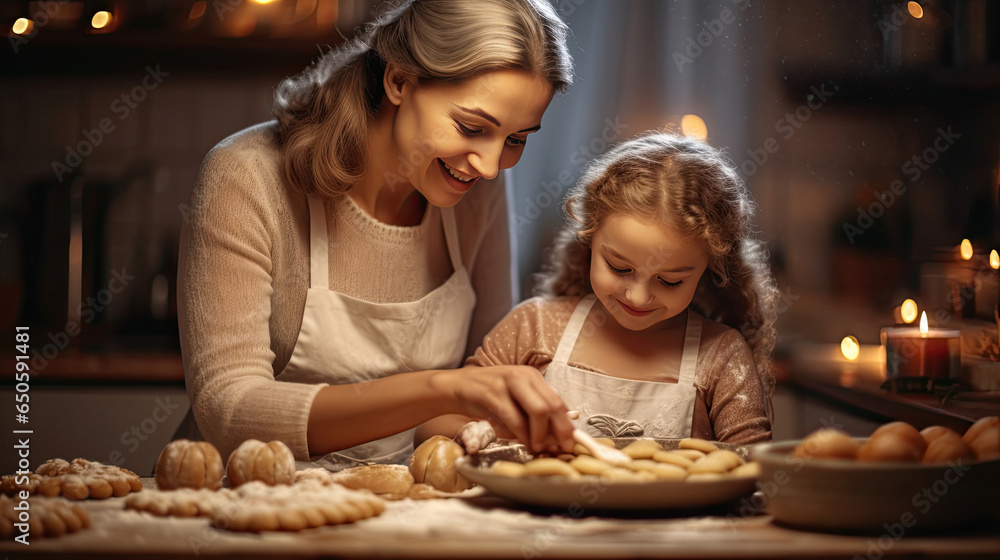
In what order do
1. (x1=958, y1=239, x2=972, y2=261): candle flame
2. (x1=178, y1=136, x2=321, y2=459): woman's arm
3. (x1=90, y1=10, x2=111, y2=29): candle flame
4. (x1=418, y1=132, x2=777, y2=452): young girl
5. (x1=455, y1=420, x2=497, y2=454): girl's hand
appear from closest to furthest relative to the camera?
(x1=455, y1=420, x2=497, y2=454): girl's hand, (x1=178, y1=136, x2=321, y2=459): woman's arm, (x1=418, y1=132, x2=777, y2=452): young girl, (x1=958, y1=239, x2=972, y2=261): candle flame, (x1=90, y1=10, x2=111, y2=29): candle flame

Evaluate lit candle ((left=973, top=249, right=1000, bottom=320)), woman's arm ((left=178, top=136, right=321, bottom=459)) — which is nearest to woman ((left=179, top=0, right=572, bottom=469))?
woman's arm ((left=178, top=136, right=321, bottom=459))

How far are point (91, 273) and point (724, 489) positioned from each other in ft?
7.42

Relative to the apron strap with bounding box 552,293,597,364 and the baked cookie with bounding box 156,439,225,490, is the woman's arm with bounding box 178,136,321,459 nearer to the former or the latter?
the baked cookie with bounding box 156,439,225,490

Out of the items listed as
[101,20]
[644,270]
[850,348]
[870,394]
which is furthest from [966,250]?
[101,20]

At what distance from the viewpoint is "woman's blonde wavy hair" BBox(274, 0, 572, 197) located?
1190mm

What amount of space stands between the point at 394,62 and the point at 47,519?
0.81 metres

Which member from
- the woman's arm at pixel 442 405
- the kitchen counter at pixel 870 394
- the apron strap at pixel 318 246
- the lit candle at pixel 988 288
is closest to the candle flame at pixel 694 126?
the kitchen counter at pixel 870 394

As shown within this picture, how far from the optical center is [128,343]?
7.84 feet

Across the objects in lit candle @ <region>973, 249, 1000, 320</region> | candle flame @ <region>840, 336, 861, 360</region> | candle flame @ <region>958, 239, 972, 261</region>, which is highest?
candle flame @ <region>958, 239, 972, 261</region>

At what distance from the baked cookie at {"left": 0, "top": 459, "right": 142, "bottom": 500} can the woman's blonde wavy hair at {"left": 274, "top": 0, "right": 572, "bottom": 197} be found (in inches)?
22.3

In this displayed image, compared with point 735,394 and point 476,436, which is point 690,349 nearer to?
point 735,394

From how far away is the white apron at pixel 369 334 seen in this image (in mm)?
1313

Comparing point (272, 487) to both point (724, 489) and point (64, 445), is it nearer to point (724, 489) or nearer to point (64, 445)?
point (724, 489)

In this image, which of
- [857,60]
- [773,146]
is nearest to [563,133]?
[773,146]
